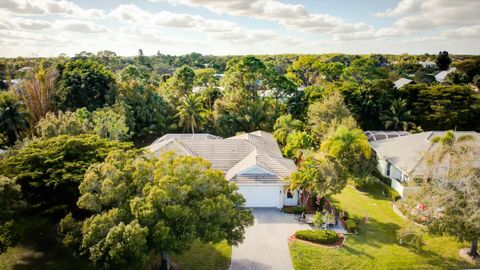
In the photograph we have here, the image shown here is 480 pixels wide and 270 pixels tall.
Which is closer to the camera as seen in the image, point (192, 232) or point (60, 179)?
point (192, 232)

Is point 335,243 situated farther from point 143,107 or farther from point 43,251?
point 143,107

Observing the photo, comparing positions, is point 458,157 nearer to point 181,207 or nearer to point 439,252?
point 439,252

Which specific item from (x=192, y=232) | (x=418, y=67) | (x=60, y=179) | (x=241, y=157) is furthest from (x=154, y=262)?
(x=418, y=67)

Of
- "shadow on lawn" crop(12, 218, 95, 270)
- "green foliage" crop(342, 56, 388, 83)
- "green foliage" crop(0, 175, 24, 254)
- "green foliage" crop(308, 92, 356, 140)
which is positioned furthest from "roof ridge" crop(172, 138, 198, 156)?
"green foliage" crop(342, 56, 388, 83)

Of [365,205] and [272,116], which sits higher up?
[272,116]

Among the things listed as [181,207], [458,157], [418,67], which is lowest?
[181,207]

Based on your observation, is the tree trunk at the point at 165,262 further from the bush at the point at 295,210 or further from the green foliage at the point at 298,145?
the green foliage at the point at 298,145

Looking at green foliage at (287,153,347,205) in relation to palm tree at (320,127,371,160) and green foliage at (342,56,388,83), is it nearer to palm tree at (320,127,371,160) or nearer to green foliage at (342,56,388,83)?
palm tree at (320,127,371,160)

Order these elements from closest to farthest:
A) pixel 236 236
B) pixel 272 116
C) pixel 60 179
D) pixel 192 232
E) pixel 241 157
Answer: pixel 192 232 → pixel 236 236 → pixel 60 179 → pixel 241 157 → pixel 272 116

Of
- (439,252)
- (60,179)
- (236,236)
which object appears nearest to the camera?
(236,236)
